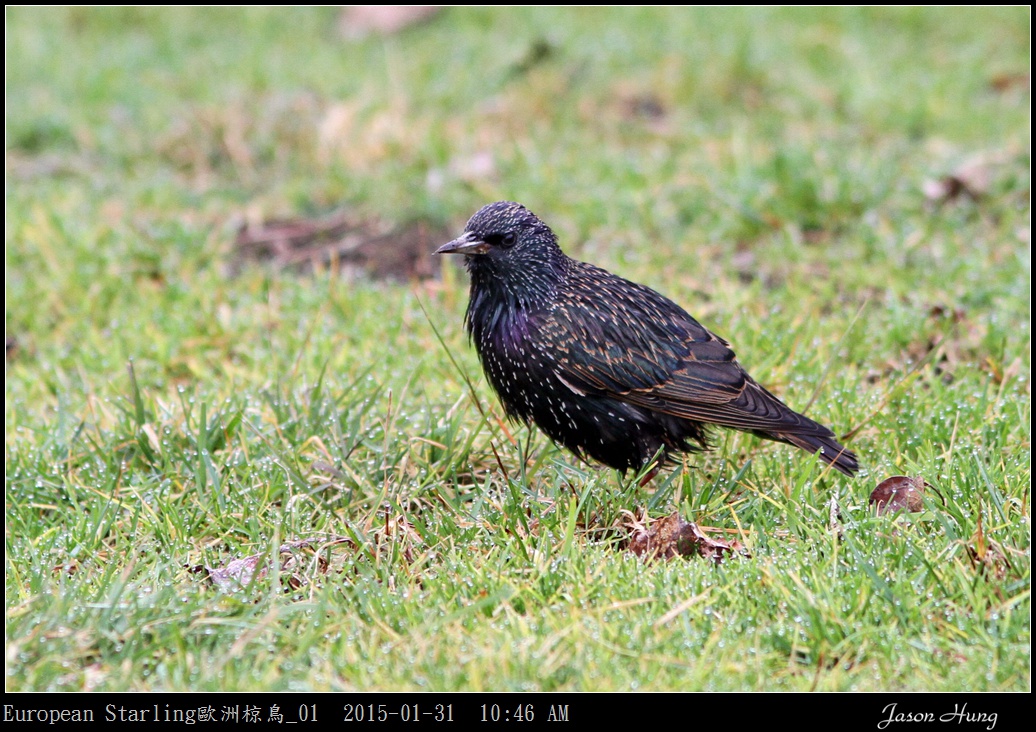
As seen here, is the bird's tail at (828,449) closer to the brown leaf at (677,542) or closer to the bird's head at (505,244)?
the brown leaf at (677,542)

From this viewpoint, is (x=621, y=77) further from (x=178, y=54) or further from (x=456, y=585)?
(x=456, y=585)

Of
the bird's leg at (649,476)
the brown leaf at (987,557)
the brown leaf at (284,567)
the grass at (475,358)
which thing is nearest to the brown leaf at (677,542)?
the grass at (475,358)

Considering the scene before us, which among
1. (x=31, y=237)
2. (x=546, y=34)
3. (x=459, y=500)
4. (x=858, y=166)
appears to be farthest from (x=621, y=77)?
(x=459, y=500)

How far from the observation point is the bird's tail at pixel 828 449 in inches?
153

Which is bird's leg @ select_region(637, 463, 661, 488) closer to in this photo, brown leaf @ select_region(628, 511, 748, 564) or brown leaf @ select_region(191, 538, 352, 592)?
brown leaf @ select_region(628, 511, 748, 564)

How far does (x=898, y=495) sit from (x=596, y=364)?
42.5 inches

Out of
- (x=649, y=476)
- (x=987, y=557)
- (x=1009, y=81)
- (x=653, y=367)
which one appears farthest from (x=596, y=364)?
(x=1009, y=81)

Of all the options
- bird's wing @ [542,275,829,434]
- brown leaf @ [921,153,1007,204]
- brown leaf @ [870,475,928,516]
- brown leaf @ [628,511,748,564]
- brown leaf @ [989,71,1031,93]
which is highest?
brown leaf @ [989,71,1031,93]

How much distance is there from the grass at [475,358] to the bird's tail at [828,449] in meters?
0.07

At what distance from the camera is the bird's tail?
3896mm

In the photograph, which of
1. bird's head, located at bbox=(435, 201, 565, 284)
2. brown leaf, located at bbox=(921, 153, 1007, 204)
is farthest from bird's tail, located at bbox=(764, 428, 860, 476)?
brown leaf, located at bbox=(921, 153, 1007, 204)

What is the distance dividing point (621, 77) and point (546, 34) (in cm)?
90

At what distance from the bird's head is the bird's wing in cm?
19
